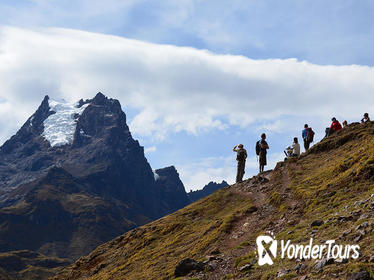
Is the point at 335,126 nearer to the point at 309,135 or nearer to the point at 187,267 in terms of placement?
the point at 309,135

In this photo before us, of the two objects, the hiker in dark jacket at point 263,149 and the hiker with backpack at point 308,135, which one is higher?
the hiker with backpack at point 308,135

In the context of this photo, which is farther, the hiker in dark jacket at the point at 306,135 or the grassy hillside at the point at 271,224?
the hiker in dark jacket at the point at 306,135

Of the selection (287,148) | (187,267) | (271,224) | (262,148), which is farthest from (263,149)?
(187,267)

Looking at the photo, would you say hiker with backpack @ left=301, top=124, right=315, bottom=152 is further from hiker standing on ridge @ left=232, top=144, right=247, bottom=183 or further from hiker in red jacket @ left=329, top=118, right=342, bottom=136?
hiker standing on ridge @ left=232, top=144, right=247, bottom=183

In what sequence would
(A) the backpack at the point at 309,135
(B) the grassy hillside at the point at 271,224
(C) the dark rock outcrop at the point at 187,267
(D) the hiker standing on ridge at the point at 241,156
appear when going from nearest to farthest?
(B) the grassy hillside at the point at 271,224, (C) the dark rock outcrop at the point at 187,267, (D) the hiker standing on ridge at the point at 241,156, (A) the backpack at the point at 309,135

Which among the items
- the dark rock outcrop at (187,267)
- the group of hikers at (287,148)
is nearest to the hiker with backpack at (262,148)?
the group of hikers at (287,148)

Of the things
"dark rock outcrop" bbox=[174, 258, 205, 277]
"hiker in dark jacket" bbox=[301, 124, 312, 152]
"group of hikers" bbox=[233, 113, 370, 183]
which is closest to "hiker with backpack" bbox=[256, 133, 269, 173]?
"group of hikers" bbox=[233, 113, 370, 183]

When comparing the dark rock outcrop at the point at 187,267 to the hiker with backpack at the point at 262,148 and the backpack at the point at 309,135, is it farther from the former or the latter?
the backpack at the point at 309,135

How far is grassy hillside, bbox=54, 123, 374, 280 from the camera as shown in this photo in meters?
19.1

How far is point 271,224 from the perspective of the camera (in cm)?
2733

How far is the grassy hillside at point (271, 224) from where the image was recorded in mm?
19109

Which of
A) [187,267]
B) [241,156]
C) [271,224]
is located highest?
[241,156]

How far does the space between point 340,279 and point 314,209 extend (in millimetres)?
11079

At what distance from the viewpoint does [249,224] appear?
30.0 metres
